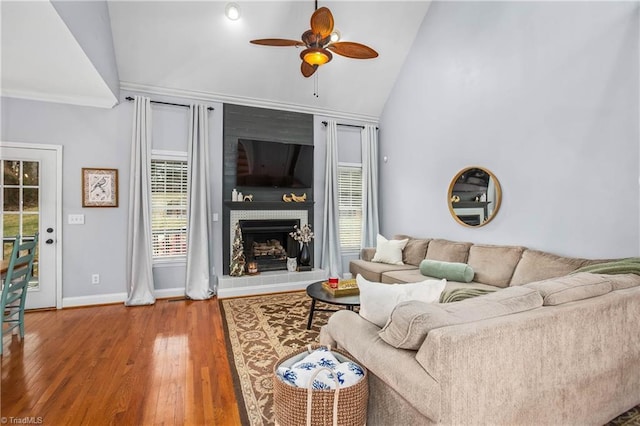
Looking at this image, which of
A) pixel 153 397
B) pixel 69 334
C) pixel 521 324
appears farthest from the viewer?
pixel 69 334

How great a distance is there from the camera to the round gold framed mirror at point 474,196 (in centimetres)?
388

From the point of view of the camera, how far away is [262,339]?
317cm

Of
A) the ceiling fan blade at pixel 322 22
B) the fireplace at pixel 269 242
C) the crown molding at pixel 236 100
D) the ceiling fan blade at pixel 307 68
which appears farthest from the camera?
the fireplace at pixel 269 242

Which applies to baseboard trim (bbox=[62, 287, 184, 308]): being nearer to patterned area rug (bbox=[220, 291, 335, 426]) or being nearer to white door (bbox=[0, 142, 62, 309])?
white door (bbox=[0, 142, 62, 309])

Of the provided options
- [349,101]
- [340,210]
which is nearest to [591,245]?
[340,210]

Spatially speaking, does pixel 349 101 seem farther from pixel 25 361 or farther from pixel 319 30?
pixel 25 361

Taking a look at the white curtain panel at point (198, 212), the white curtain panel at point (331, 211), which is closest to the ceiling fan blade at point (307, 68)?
the white curtain panel at point (198, 212)

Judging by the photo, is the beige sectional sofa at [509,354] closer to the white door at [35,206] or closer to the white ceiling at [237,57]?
the white ceiling at [237,57]

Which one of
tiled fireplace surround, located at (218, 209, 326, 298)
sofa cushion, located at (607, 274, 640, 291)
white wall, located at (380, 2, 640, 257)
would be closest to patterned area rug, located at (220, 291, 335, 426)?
tiled fireplace surround, located at (218, 209, 326, 298)

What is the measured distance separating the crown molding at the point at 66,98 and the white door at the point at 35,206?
592mm

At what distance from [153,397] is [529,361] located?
2.30m

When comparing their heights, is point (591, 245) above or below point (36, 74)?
below

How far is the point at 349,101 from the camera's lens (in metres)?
5.62

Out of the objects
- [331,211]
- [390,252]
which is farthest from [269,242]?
[390,252]
